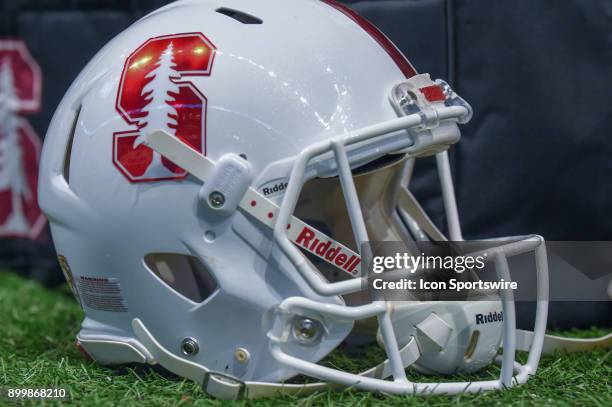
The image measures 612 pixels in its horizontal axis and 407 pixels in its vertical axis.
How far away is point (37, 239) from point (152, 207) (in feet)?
3.08

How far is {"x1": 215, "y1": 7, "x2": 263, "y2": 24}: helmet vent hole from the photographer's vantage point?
1202 millimetres

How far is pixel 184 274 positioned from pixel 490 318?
0.44 metres

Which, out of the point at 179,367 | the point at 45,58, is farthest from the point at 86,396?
the point at 45,58

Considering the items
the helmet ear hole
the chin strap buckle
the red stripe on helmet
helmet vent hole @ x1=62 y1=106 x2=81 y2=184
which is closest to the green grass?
the chin strap buckle

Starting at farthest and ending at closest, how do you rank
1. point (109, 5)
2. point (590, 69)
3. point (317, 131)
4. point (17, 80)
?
point (17, 80), point (109, 5), point (590, 69), point (317, 131)

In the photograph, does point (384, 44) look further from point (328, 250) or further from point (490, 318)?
point (490, 318)

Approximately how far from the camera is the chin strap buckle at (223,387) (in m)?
1.12

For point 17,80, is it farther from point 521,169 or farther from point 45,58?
point 521,169

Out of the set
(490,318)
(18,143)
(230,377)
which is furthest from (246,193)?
(18,143)

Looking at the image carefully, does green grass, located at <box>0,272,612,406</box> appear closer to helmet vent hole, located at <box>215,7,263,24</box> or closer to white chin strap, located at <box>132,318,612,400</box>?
white chin strap, located at <box>132,318,612,400</box>

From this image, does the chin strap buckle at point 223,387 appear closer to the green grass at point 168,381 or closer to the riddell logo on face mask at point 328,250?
the green grass at point 168,381

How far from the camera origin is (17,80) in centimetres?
195

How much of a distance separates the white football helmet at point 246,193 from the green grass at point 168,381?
0.08ft

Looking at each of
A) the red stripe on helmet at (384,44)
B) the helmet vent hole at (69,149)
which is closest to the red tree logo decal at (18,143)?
the helmet vent hole at (69,149)
